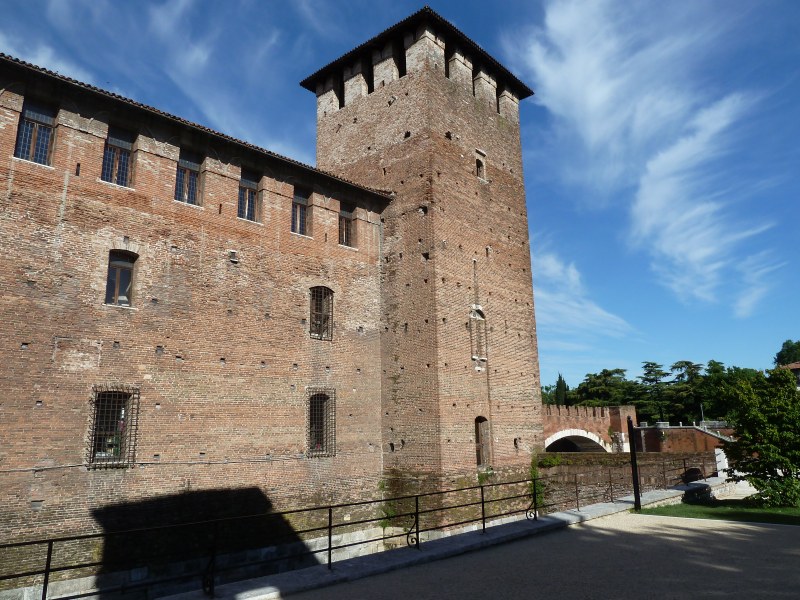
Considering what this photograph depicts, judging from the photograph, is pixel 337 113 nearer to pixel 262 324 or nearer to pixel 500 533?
pixel 262 324

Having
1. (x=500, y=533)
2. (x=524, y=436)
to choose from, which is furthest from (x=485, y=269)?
(x=500, y=533)

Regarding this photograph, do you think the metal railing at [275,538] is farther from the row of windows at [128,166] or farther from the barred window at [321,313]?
the row of windows at [128,166]

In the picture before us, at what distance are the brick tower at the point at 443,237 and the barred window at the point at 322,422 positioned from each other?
186cm

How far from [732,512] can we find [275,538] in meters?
9.92

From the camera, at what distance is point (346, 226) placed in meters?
17.1

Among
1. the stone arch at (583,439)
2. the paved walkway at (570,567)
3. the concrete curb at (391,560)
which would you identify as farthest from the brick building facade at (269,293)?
the stone arch at (583,439)

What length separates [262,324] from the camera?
14023mm

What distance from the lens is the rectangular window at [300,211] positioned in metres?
15.7

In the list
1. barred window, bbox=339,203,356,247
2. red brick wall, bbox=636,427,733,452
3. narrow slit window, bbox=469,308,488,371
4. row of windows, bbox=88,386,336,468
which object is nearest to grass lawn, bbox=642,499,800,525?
narrow slit window, bbox=469,308,488,371

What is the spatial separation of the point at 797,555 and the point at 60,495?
11920 millimetres

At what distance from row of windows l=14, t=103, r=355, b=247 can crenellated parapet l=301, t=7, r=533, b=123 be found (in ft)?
18.0

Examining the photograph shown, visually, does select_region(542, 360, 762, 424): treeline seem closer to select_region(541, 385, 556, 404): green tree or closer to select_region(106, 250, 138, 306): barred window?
select_region(541, 385, 556, 404): green tree

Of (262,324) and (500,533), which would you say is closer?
(500,533)

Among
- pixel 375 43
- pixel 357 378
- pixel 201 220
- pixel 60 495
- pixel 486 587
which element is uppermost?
pixel 375 43
